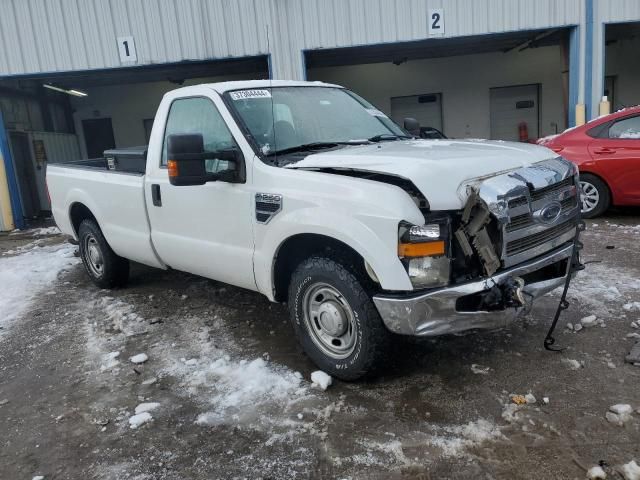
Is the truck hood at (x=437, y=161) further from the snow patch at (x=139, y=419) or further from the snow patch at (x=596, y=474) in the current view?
the snow patch at (x=139, y=419)

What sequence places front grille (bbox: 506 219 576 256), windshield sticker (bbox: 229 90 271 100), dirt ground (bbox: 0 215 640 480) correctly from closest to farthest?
dirt ground (bbox: 0 215 640 480), front grille (bbox: 506 219 576 256), windshield sticker (bbox: 229 90 271 100)

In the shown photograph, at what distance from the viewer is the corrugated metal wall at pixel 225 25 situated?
389 inches

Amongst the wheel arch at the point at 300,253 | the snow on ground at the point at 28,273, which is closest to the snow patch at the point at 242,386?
the wheel arch at the point at 300,253

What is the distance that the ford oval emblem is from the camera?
324 centimetres

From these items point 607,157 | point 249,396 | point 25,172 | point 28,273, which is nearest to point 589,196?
point 607,157

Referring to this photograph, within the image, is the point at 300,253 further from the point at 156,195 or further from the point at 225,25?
the point at 225,25

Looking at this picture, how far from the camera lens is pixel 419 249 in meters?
2.92

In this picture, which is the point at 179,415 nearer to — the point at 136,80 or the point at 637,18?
the point at 637,18

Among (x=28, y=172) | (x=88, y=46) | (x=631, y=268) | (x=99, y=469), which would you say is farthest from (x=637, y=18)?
(x=28, y=172)

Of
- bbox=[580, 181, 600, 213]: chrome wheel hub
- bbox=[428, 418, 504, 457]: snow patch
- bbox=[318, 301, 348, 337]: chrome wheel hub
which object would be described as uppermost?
bbox=[318, 301, 348, 337]: chrome wheel hub

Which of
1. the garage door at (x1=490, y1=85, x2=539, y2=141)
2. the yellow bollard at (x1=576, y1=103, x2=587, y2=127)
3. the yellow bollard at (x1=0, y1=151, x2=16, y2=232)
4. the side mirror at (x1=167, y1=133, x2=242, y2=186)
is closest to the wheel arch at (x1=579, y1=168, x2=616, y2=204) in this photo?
the yellow bollard at (x1=576, y1=103, x2=587, y2=127)

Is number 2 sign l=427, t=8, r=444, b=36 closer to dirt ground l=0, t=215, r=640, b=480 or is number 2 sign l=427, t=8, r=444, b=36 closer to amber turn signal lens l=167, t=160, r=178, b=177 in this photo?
dirt ground l=0, t=215, r=640, b=480

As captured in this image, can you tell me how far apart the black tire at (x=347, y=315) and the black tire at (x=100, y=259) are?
3.00 m

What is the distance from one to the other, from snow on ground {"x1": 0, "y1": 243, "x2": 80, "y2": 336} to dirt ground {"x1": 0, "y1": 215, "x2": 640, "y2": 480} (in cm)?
94
